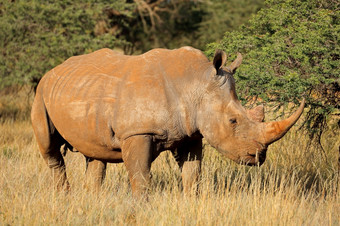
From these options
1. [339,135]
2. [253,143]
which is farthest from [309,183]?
[253,143]

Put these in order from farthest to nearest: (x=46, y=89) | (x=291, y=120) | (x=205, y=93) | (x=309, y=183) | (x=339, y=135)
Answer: (x=339, y=135) → (x=309, y=183) → (x=46, y=89) → (x=205, y=93) → (x=291, y=120)

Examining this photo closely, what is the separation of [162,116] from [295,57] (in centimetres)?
190

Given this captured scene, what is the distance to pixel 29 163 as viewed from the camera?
6.81 m

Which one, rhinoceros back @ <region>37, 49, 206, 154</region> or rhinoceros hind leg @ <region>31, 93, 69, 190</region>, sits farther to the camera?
rhinoceros hind leg @ <region>31, 93, 69, 190</region>

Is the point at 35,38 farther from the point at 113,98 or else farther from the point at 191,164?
the point at 191,164

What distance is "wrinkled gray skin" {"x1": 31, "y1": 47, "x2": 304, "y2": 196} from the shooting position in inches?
188

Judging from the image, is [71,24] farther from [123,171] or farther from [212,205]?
[212,205]

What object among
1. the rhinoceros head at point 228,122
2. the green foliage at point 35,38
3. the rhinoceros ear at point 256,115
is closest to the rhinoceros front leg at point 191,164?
the rhinoceros head at point 228,122

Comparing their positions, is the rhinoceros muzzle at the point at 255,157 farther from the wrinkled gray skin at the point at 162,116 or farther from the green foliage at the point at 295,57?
the green foliage at the point at 295,57

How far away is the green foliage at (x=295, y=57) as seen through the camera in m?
5.82

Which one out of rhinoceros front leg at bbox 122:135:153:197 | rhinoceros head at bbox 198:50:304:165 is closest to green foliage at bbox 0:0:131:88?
rhinoceros front leg at bbox 122:135:153:197

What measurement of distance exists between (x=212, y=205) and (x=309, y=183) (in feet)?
7.94

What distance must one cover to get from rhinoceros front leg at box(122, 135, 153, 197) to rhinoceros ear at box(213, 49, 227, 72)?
86 centimetres

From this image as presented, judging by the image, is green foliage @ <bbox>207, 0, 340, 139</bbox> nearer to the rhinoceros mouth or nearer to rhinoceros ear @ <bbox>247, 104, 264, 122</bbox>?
rhinoceros ear @ <bbox>247, 104, 264, 122</bbox>
